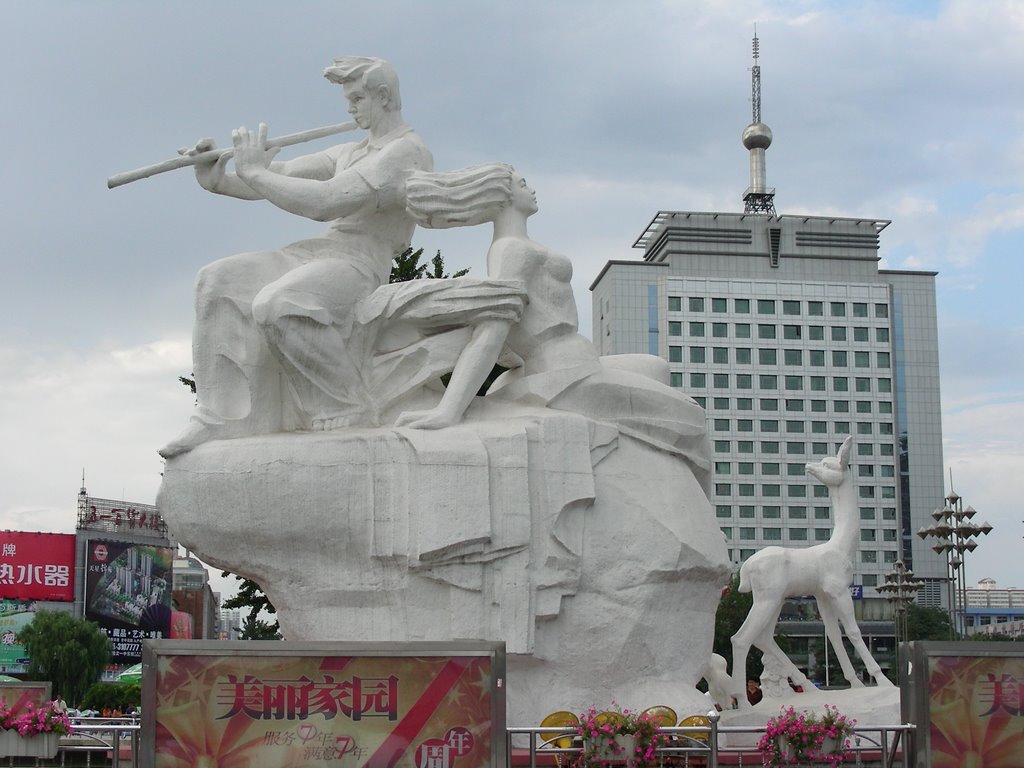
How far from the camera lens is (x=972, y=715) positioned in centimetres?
763

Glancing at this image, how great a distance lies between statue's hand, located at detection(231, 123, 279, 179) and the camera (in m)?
10.8

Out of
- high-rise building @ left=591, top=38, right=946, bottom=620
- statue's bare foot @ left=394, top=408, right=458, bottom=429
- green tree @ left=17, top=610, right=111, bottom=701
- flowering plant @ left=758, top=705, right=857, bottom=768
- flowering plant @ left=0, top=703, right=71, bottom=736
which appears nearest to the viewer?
flowering plant @ left=758, top=705, right=857, bottom=768

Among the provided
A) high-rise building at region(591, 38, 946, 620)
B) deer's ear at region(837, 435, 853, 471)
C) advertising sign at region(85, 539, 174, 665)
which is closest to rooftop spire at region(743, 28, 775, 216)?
high-rise building at region(591, 38, 946, 620)

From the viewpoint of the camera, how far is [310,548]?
32.9ft

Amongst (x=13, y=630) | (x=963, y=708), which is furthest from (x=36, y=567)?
(x=963, y=708)

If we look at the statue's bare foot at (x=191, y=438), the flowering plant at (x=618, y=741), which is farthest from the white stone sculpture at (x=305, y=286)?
the flowering plant at (x=618, y=741)

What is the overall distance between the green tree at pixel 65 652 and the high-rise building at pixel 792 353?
3150 centimetres

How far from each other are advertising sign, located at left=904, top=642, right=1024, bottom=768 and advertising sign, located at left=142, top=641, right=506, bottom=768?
259 cm

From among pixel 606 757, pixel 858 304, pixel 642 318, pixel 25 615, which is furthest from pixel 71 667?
pixel 858 304

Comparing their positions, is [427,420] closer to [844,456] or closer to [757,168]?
[844,456]

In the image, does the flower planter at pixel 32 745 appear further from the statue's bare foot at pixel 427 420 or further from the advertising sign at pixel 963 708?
the advertising sign at pixel 963 708

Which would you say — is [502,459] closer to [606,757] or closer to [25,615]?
[606,757]

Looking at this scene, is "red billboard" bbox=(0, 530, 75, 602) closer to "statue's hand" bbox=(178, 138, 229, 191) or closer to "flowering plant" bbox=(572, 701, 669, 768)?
"statue's hand" bbox=(178, 138, 229, 191)

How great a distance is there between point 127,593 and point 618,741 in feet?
164
